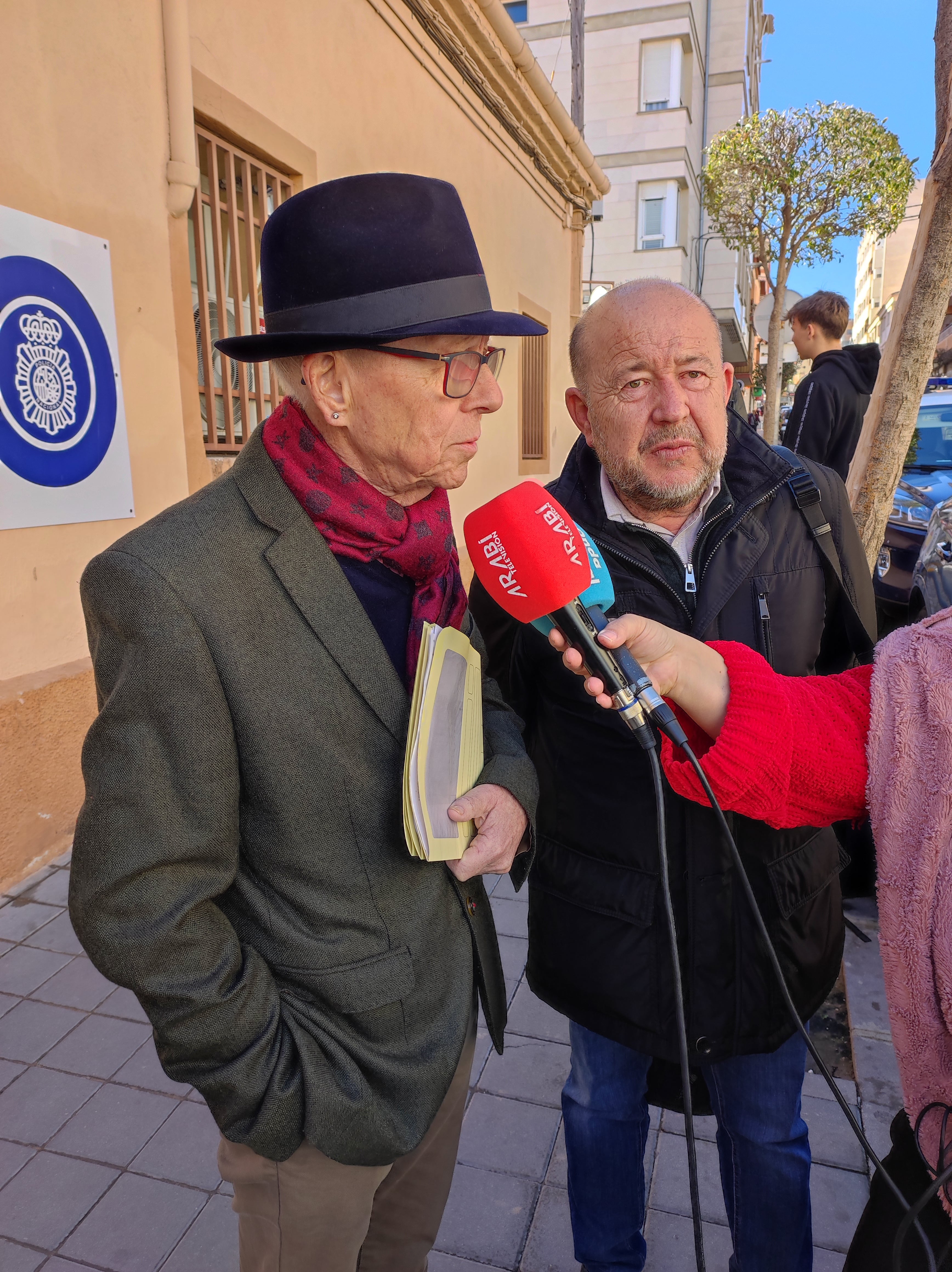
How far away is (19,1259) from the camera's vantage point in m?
1.98

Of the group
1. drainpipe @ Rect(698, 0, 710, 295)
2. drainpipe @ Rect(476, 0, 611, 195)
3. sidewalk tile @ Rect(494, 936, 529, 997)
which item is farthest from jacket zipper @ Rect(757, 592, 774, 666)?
drainpipe @ Rect(698, 0, 710, 295)

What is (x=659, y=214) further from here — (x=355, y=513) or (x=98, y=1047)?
(x=355, y=513)

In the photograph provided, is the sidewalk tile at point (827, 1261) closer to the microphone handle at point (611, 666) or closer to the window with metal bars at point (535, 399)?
the microphone handle at point (611, 666)

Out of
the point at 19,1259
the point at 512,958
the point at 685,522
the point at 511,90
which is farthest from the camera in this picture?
the point at 511,90

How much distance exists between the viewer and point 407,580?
1426 mm

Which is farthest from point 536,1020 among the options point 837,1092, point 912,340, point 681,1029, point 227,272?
point 227,272

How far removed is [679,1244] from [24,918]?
8.53 feet

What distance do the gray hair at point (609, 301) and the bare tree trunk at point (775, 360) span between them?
50.2ft

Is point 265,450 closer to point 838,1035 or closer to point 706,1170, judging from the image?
point 706,1170

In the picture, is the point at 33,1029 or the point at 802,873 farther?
the point at 33,1029

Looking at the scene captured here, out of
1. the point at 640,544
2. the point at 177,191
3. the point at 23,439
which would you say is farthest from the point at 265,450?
the point at 177,191

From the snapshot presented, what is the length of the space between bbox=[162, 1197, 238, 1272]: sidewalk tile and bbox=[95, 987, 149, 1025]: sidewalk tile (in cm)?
78

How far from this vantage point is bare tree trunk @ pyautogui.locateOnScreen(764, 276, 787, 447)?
55.3ft

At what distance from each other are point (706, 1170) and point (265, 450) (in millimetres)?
2183
